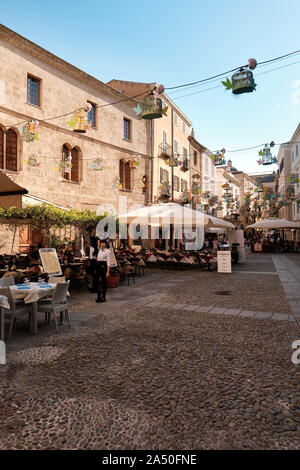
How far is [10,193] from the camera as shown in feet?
26.8

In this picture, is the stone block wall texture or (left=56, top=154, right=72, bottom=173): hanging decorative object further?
(left=56, top=154, right=72, bottom=173): hanging decorative object

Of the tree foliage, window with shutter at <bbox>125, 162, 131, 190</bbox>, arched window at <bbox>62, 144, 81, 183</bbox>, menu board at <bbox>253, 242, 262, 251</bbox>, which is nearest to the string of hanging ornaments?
the tree foliage

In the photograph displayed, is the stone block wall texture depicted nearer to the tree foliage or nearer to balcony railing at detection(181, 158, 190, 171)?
the tree foliage

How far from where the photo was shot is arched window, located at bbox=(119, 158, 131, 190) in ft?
→ 76.7

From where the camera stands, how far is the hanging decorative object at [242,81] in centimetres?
872

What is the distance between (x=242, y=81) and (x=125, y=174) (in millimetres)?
15632

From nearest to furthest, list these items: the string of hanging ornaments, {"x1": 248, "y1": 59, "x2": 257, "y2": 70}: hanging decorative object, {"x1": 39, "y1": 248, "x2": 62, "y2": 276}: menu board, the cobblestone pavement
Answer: the cobblestone pavement → {"x1": 248, "y1": 59, "x2": 257, "y2": 70}: hanging decorative object → {"x1": 39, "y1": 248, "x2": 62, "y2": 276}: menu board → the string of hanging ornaments

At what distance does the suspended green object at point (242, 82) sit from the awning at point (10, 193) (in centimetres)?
628

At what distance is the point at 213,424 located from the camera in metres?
3.03

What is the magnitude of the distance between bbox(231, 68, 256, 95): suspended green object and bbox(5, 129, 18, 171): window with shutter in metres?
11.2

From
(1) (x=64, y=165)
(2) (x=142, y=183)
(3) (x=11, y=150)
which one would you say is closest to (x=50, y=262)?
(1) (x=64, y=165)

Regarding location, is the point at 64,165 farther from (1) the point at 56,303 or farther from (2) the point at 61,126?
(1) the point at 56,303
